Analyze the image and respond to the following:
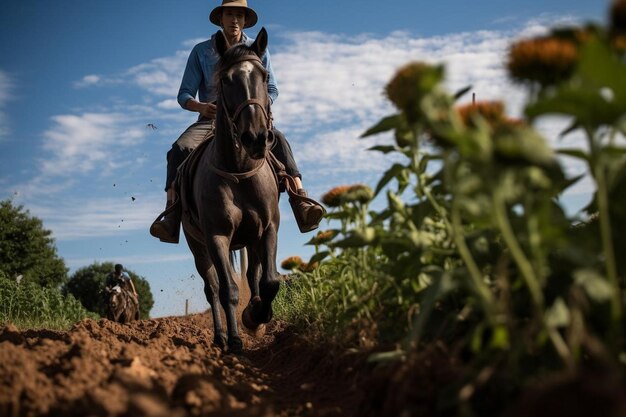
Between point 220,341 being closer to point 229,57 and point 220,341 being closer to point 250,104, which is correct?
point 250,104

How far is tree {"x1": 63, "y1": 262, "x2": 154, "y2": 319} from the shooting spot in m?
44.8

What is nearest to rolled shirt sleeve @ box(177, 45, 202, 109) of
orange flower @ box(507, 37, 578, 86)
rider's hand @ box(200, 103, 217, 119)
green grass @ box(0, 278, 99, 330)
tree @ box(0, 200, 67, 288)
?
rider's hand @ box(200, 103, 217, 119)

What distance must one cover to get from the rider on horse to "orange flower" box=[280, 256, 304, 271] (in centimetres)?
59

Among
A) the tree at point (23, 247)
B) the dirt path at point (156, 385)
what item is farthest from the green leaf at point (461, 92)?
the tree at point (23, 247)

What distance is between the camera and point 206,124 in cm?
761

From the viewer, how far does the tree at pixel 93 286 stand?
147 feet

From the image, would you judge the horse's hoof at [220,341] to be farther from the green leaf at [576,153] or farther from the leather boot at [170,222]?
the green leaf at [576,153]

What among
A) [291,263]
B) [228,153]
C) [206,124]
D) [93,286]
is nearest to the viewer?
[228,153]

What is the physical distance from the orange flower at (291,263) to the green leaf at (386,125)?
3.48m

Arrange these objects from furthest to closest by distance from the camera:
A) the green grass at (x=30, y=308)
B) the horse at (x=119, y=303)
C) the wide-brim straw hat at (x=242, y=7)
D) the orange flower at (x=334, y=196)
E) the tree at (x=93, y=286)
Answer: the tree at (x=93, y=286) → the horse at (x=119, y=303) → the green grass at (x=30, y=308) → the wide-brim straw hat at (x=242, y=7) → the orange flower at (x=334, y=196)

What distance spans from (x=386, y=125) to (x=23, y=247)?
3787cm

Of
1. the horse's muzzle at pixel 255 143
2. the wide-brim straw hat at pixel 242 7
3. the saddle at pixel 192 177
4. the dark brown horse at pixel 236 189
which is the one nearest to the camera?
the horse's muzzle at pixel 255 143

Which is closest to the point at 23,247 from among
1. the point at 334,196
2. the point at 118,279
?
the point at 118,279

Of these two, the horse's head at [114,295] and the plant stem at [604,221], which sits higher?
the horse's head at [114,295]
